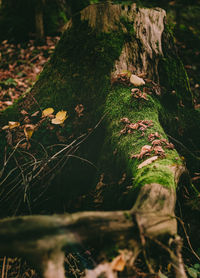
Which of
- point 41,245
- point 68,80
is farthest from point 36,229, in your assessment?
point 68,80

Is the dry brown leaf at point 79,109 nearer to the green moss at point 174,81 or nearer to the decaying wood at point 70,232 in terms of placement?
the green moss at point 174,81

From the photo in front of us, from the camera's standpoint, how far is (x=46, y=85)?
123 inches

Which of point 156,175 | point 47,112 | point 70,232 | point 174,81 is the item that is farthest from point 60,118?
point 70,232

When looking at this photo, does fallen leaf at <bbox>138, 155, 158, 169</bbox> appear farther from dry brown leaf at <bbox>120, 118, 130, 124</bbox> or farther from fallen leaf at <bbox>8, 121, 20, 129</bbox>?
fallen leaf at <bbox>8, 121, 20, 129</bbox>

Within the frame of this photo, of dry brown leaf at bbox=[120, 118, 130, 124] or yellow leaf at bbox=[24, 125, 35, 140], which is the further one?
yellow leaf at bbox=[24, 125, 35, 140]

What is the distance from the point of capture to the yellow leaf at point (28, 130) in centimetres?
273

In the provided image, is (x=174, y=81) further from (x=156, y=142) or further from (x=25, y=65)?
(x=25, y=65)

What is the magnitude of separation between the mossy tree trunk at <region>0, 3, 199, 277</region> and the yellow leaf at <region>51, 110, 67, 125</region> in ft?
0.44

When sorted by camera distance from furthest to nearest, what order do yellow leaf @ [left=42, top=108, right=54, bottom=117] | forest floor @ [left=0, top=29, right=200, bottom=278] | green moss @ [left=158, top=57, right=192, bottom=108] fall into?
forest floor @ [left=0, top=29, right=200, bottom=278], green moss @ [left=158, top=57, right=192, bottom=108], yellow leaf @ [left=42, top=108, right=54, bottom=117]

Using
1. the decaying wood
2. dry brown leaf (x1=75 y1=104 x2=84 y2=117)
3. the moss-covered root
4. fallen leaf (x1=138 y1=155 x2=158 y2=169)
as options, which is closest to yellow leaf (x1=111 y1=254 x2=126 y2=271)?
the decaying wood

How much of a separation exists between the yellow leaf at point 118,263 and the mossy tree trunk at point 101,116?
60cm

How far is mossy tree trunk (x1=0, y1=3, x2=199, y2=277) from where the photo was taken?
2240 millimetres

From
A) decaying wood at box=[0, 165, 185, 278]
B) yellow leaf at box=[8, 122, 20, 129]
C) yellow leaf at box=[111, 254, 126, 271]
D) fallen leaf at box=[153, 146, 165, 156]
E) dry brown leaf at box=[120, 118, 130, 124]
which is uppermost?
decaying wood at box=[0, 165, 185, 278]

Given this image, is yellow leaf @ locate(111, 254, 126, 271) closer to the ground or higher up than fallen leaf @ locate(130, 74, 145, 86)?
closer to the ground
